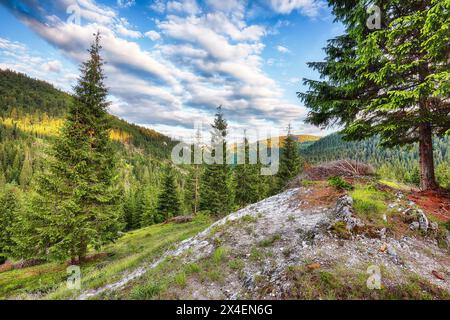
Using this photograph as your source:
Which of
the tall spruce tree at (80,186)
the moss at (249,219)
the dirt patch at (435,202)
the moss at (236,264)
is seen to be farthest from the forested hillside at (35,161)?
the dirt patch at (435,202)

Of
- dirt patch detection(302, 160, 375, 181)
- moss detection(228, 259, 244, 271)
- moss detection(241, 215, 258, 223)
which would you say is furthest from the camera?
dirt patch detection(302, 160, 375, 181)

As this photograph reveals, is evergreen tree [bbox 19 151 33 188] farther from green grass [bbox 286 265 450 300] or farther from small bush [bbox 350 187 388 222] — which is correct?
small bush [bbox 350 187 388 222]

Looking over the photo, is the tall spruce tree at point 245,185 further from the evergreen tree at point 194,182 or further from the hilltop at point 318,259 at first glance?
the hilltop at point 318,259

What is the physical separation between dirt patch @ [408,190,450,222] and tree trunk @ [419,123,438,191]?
0.63 m

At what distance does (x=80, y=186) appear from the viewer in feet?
42.6

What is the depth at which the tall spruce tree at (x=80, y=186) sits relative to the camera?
12.4m

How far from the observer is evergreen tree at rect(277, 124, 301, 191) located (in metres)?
29.6

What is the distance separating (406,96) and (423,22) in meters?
2.43

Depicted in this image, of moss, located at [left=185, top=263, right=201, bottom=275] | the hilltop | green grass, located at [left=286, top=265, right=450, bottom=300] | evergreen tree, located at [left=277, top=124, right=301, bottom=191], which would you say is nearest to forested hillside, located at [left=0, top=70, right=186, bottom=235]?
the hilltop

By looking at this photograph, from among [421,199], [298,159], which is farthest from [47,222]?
[298,159]

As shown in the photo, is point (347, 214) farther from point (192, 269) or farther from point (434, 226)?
point (192, 269)
